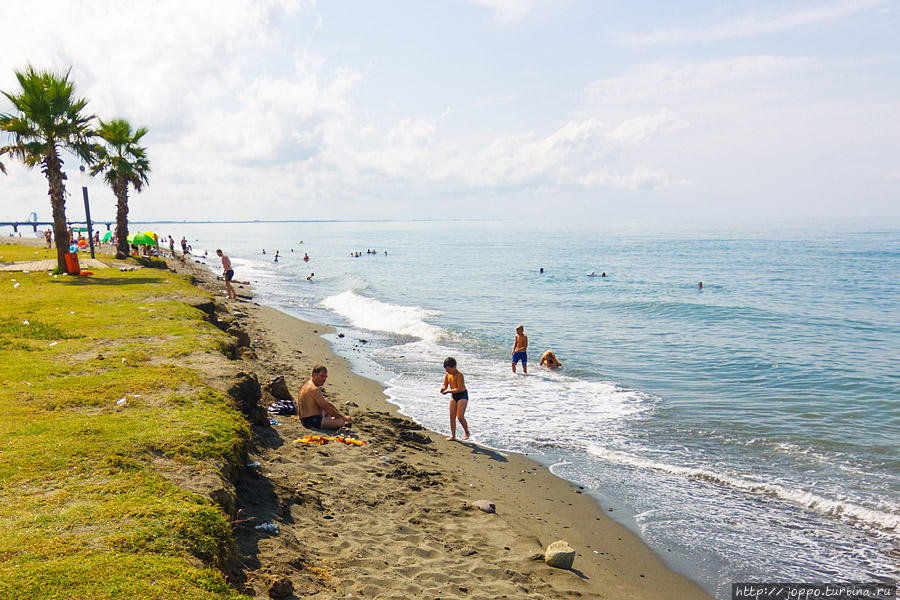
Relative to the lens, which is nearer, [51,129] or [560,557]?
[560,557]

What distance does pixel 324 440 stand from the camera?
395 inches

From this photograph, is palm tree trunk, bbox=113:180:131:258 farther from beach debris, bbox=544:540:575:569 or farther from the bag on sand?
beach debris, bbox=544:540:575:569

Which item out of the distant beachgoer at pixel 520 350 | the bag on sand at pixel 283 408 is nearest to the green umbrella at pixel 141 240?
the distant beachgoer at pixel 520 350

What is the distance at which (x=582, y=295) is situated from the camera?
38750 millimetres

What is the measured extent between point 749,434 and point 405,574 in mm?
9597

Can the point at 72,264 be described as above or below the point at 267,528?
above

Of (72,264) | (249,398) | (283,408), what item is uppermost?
(72,264)

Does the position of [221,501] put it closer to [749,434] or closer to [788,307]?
[749,434]

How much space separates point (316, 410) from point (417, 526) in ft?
12.8

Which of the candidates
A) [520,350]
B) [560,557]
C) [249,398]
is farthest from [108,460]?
[520,350]

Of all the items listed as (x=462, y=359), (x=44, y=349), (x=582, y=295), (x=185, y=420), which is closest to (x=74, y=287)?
(x=44, y=349)

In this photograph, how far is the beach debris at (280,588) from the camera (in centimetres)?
516

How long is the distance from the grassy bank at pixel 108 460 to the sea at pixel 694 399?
Answer: 5.91m

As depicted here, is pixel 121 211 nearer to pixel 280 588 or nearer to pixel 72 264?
pixel 72 264
